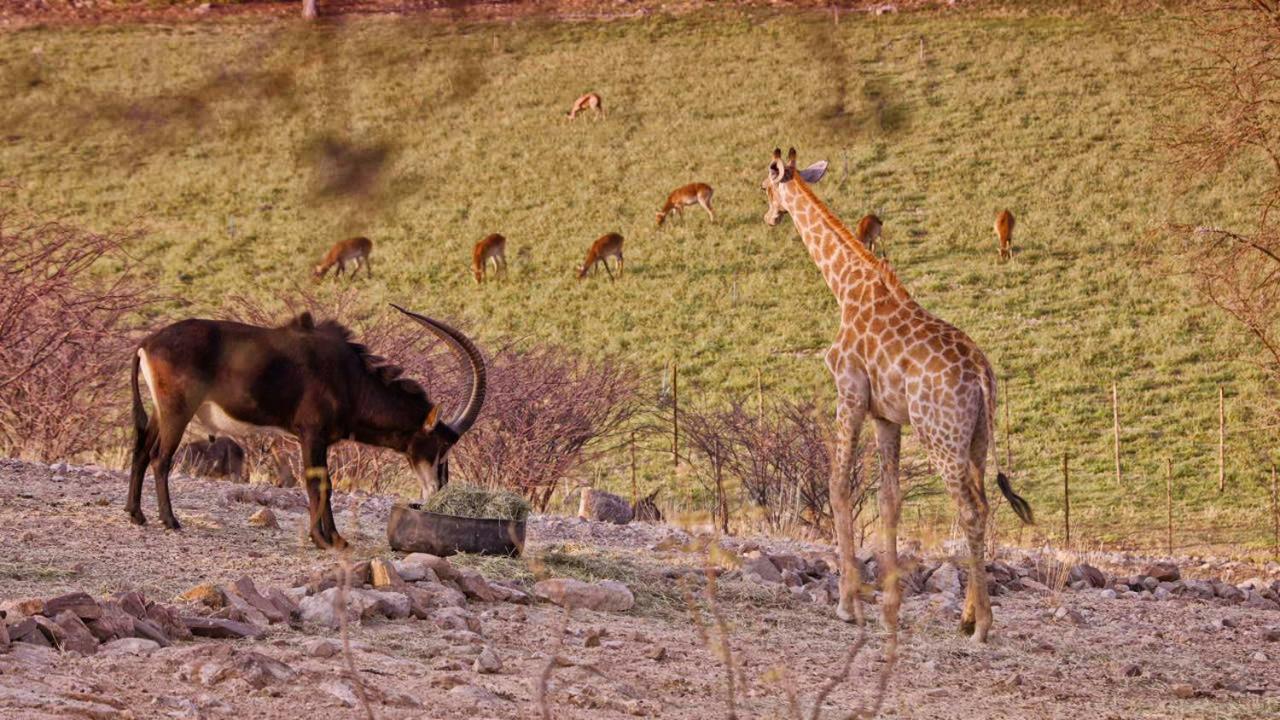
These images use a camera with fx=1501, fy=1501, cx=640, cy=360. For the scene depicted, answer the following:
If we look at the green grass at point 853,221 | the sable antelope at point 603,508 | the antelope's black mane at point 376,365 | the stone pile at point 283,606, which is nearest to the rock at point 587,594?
the stone pile at point 283,606

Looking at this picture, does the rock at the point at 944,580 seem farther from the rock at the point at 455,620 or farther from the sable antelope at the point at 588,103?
the sable antelope at the point at 588,103

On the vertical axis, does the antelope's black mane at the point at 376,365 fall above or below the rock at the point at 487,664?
above

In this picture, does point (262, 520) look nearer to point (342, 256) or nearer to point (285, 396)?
point (285, 396)

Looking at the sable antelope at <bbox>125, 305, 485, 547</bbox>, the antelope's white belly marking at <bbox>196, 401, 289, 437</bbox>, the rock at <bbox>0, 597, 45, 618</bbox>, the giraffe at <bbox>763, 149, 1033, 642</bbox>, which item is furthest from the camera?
the antelope's white belly marking at <bbox>196, 401, 289, 437</bbox>

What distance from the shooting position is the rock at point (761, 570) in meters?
9.83

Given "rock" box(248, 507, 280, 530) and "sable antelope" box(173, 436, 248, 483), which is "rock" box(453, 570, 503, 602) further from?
"sable antelope" box(173, 436, 248, 483)

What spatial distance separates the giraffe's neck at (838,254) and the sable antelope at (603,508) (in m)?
4.22

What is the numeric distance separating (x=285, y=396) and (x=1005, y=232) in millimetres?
27906

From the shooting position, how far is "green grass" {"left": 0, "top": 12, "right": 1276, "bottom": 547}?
24.5 m

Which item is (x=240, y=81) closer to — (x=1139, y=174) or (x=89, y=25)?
(x=89, y=25)

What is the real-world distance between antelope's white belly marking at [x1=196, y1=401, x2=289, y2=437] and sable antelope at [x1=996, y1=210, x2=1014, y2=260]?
27.7 metres

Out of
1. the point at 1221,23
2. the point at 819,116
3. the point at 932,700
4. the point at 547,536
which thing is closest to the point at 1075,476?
the point at 1221,23

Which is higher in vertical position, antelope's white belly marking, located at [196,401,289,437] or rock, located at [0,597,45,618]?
antelope's white belly marking, located at [196,401,289,437]

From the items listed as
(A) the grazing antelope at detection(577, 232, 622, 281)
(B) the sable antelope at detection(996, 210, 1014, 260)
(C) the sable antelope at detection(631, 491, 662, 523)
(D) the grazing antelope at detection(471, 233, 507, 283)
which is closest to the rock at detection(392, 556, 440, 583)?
(C) the sable antelope at detection(631, 491, 662, 523)
